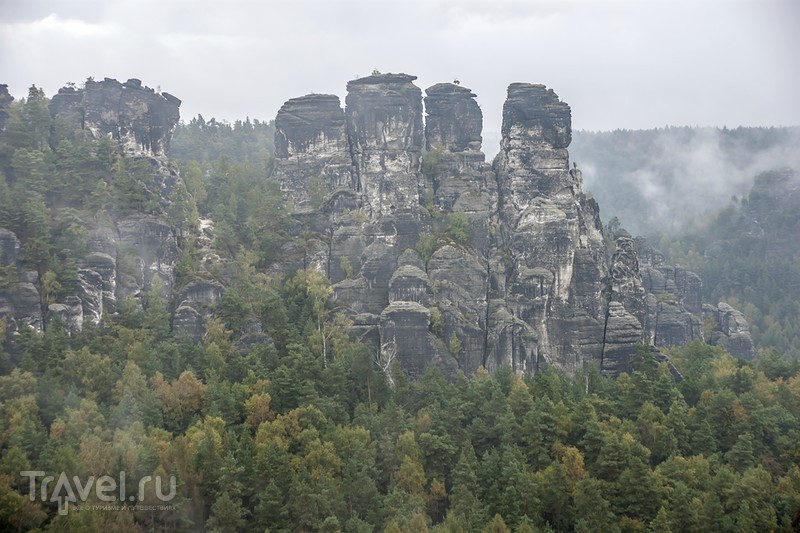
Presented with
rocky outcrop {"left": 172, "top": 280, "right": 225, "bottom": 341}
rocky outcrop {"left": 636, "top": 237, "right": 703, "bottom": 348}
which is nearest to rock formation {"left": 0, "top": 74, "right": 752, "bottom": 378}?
rocky outcrop {"left": 172, "top": 280, "right": 225, "bottom": 341}

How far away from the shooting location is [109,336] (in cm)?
6319

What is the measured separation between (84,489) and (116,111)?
127ft

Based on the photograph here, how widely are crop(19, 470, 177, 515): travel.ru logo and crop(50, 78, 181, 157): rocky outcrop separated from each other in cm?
3532

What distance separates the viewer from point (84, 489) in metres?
48.2

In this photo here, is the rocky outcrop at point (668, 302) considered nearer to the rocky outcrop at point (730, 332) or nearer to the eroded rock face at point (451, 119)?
the rocky outcrop at point (730, 332)

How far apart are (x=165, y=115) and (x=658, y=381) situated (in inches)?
1747

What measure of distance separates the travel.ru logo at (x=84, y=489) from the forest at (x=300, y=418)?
1.23 ft

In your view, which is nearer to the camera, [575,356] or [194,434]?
[194,434]

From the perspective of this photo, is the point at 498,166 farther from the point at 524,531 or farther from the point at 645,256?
the point at 524,531

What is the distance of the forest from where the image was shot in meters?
49.7

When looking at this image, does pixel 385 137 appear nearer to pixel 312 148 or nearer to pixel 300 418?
pixel 312 148

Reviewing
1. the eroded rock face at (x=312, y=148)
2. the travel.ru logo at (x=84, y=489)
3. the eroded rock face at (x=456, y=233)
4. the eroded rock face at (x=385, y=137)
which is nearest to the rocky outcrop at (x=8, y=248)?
the travel.ru logo at (x=84, y=489)

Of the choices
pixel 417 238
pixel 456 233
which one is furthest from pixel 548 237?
pixel 417 238

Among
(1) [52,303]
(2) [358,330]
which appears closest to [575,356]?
(2) [358,330]
